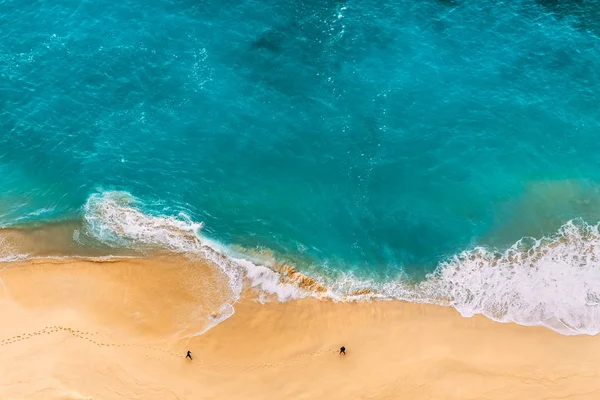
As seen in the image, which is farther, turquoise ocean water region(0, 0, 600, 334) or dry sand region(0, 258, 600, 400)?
turquoise ocean water region(0, 0, 600, 334)

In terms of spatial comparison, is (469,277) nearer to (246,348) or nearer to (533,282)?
(533,282)

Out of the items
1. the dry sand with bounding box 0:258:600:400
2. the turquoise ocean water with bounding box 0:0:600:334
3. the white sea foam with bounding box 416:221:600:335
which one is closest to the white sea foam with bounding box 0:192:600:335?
the white sea foam with bounding box 416:221:600:335

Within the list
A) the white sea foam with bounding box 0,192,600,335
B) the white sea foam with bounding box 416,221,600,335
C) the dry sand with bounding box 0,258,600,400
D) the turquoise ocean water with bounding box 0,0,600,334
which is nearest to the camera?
the dry sand with bounding box 0,258,600,400

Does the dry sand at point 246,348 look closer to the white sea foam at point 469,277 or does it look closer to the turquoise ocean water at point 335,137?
the white sea foam at point 469,277

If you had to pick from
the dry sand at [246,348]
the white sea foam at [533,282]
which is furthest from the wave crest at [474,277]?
the dry sand at [246,348]

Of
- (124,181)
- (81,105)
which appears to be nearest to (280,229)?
(124,181)

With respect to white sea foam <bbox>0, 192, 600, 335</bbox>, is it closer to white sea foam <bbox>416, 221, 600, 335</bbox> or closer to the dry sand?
white sea foam <bbox>416, 221, 600, 335</bbox>

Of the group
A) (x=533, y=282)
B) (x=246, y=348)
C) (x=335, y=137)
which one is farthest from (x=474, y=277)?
(x=246, y=348)
